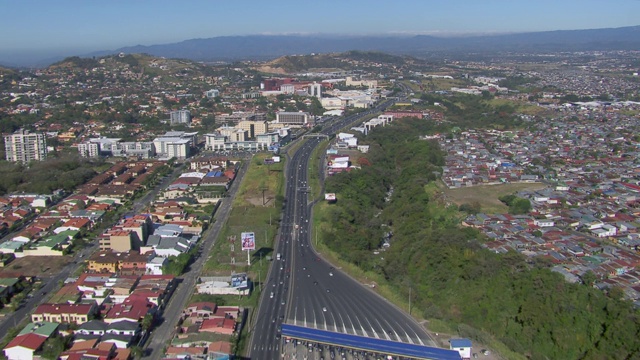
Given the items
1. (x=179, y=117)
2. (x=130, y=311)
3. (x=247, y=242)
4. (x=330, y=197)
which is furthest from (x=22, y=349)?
(x=179, y=117)

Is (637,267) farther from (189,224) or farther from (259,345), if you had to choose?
(189,224)

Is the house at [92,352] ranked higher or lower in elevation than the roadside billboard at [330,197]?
lower

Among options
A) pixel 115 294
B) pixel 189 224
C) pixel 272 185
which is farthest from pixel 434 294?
pixel 272 185

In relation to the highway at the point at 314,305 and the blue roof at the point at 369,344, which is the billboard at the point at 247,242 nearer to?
the highway at the point at 314,305

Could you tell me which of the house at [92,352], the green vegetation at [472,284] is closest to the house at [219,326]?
the house at [92,352]

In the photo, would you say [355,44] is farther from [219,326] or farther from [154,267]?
[219,326]

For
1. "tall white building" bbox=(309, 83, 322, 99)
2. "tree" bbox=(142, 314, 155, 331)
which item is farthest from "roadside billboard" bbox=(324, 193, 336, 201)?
"tall white building" bbox=(309, 83, 322, 99)

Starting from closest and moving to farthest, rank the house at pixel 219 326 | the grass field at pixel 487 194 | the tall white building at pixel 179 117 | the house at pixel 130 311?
1. the house at pixel 219 326
2. the house at pixel 130 311
3. the grass field at pixel 487 194
4. the tall white building at pixel 179 117
